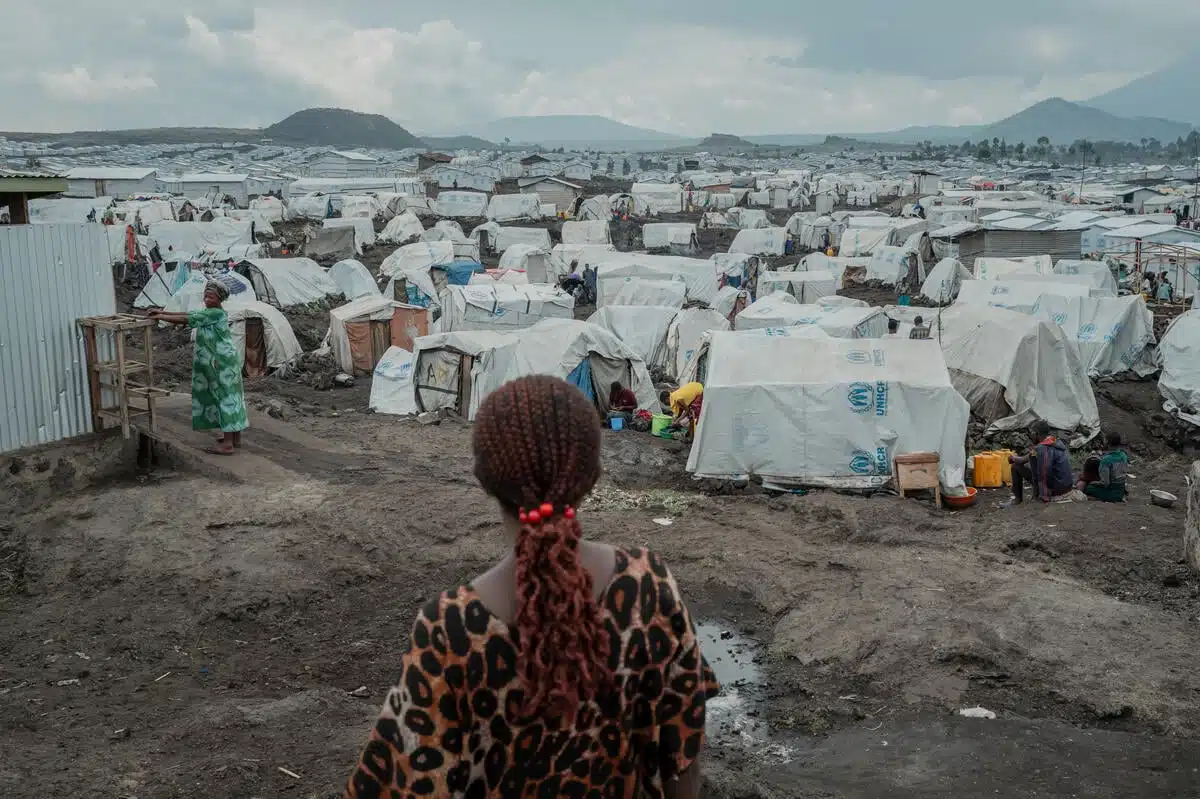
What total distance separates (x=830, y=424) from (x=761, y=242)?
37.3 meters

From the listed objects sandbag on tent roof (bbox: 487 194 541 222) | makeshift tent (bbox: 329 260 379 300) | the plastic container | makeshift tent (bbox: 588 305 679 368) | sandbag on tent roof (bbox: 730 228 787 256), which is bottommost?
the plastic container

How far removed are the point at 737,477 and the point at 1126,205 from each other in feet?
192

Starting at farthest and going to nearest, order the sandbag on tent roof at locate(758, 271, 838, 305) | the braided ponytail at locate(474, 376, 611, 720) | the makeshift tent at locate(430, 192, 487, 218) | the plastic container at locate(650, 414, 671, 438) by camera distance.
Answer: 1. the makeshift tent at locate(430, 192, 487, 218)
2. the sandbag on tent roof at locate(758, 271, 838, 305)
3. the plastic container at locate(650, 414, 671, 438)
4. the braided ponytail at locate(474, 376, 611, 720)

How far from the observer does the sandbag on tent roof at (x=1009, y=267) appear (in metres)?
30.7

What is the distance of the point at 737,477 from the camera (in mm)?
13914

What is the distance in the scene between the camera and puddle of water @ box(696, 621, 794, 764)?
6.16 meters

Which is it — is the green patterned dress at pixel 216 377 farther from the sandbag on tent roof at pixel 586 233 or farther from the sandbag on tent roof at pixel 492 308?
the sandbag on tent roof at pixel 586 233

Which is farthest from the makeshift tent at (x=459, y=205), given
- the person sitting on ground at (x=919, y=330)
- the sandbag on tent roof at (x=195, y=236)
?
the person sitting on ground at (x=919, y=330)

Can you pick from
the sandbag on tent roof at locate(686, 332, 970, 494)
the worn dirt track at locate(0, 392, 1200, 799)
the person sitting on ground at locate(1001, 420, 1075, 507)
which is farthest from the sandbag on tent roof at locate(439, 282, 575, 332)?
the person sitting on ground at locate(1001, 420, 1075, 507)

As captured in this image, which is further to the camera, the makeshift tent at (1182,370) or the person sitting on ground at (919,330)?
the person sitting on ground at (919,330)

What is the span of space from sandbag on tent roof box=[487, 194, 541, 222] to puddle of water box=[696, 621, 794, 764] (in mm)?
55446

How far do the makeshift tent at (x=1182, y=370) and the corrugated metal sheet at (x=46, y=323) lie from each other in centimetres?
1758

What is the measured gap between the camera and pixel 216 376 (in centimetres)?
1087

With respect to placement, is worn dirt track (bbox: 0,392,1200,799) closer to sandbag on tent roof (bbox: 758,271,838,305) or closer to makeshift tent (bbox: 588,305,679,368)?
makeshift tent (bbox: 588,305,679,368)
